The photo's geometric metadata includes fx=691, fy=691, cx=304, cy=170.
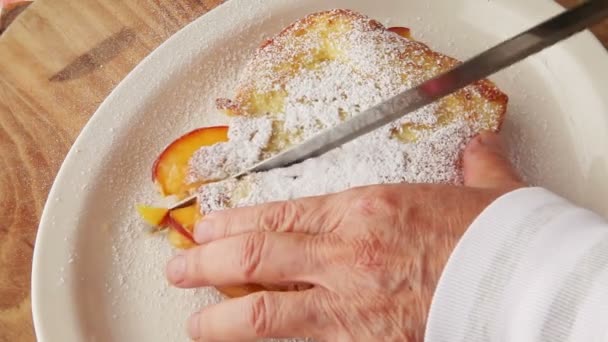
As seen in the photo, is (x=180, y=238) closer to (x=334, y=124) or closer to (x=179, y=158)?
(x=179, y=158)

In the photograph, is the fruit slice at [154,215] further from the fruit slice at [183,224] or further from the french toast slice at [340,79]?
the french toast slice at [340,79]

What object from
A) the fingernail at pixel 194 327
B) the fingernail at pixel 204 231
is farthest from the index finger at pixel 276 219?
the fingernail at pixel 194 327

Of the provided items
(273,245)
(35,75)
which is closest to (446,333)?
(273,245)

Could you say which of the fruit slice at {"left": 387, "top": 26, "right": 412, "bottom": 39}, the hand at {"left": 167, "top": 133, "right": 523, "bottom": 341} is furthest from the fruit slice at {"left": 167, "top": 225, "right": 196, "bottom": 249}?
the fruit slice at {"left": 387, "top": 26, "right": 412, "bottom": 39}

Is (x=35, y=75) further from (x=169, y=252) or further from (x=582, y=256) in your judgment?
(x=582, y=256)

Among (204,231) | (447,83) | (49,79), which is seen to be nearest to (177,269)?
(204,231)

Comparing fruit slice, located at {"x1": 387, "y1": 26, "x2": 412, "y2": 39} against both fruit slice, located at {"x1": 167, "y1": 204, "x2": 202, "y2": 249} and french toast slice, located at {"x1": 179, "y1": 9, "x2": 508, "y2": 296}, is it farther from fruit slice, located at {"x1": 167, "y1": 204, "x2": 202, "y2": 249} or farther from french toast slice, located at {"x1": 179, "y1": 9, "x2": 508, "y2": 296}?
fruit slice, located at {"x1": 167, "y1": 204, "x2": 202, "y2": 249}
